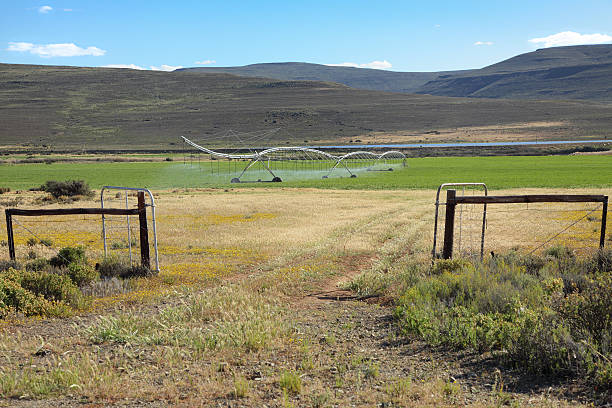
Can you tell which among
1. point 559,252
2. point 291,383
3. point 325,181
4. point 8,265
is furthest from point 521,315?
point 325,181

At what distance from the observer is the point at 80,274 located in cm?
1148

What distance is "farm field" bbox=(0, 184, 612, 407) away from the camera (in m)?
6.05

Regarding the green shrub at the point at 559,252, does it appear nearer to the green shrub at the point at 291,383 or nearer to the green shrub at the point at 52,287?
the green shrub at the point at 291,383

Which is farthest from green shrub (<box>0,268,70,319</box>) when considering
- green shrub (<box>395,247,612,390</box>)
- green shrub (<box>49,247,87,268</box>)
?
green shrub (<box>395,247,612,390</box>)

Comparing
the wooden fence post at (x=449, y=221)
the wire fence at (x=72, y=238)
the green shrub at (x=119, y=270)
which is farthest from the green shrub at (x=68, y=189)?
the wooden fence post at (x=449, y=221)

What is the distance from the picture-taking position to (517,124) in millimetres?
155125

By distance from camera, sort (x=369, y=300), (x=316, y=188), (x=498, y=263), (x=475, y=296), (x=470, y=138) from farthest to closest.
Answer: (x=470, y=138) < (x=316, y=188) < (x=498, y=263) < (x=369, y=300) < (x=475, y=296)

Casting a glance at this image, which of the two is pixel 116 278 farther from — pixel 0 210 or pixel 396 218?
pixel 0 210

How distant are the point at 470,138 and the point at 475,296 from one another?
435 ft

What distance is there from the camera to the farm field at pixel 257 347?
19.9ft

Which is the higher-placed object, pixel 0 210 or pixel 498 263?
pixel 498 263

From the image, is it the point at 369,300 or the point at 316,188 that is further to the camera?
the point at 316,188

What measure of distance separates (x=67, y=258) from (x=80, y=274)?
144 centimetres

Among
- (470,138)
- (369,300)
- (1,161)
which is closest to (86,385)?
(369,300)
